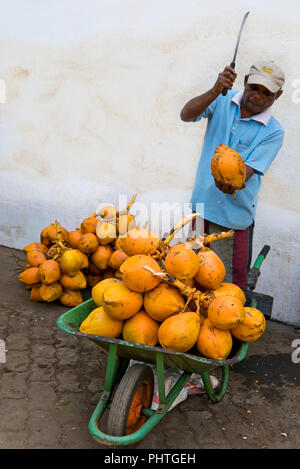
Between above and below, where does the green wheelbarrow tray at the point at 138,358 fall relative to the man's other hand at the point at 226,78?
below

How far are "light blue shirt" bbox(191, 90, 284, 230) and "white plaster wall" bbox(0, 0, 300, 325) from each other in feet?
2.68

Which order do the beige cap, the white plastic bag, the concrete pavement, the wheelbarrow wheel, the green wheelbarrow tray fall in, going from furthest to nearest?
the beige cap
the white plastic bag
the concrete pavement
the wheelbarrow wheel
the green wheelbarrow tray

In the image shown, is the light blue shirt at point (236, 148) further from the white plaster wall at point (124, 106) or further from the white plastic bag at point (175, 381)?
the white plastic bag at point (175, 381)

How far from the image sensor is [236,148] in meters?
3.41

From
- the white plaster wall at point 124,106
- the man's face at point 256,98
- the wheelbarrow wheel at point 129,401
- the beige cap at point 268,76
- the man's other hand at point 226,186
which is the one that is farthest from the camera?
the white plaster wall at point 124,106

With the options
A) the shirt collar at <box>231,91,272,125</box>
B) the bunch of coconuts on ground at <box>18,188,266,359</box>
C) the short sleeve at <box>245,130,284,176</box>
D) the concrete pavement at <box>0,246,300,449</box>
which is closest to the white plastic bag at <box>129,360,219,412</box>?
the concrete pavement at <box>0,246,300,449</box>

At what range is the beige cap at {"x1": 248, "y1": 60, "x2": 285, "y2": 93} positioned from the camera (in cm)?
312

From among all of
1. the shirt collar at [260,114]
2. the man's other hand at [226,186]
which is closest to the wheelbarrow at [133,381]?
the man's other hand at [226,186]

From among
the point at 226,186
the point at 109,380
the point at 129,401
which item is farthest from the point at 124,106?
the point at 129,401

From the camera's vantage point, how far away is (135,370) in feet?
8.25

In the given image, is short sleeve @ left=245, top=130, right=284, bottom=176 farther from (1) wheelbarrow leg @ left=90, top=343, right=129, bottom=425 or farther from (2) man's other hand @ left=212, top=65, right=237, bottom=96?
(1) wheelbarrow leg @ left=90, top=343, right=129, bottom=425

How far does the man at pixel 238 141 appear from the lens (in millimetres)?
3178

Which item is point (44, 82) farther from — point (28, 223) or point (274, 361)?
point (274, 361)

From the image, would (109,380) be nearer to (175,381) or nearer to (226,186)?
(175,381)
